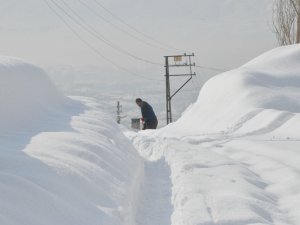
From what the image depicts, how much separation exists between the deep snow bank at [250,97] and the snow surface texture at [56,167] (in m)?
4.17

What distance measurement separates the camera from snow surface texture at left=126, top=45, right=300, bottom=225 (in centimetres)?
452

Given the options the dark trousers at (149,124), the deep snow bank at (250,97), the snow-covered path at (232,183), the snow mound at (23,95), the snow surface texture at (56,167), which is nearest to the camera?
the snow surface texture at (56,167)

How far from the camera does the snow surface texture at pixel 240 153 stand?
452 centimetres

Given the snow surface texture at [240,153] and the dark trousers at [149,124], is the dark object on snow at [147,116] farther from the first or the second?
the snow surface texture at [240,153]

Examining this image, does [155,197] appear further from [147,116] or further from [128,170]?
[147,116]

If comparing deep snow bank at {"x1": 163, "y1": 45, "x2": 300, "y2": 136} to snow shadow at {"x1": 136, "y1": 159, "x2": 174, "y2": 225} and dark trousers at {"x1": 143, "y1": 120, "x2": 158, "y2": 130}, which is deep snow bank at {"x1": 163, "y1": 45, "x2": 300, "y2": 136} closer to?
dark trousers at {"x1": 143, "y1": 120, "x2": 158, "y2": 130}

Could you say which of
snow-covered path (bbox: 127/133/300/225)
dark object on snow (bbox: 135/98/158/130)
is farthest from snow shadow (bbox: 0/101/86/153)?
dark object on snow (bbox: 135/98/158/130)

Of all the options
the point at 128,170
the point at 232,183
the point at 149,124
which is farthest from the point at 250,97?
the point at 128,170

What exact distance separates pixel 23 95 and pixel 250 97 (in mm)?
6092

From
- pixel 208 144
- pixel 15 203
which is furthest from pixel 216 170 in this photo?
pixel 15 203

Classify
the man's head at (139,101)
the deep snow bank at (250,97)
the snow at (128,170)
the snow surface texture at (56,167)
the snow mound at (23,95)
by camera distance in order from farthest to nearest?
the man's head at (139,101), the deep snow bank at (250,97), the snow mound at (23,95), the snow at (128,170), the snow surface texture at (56,167)

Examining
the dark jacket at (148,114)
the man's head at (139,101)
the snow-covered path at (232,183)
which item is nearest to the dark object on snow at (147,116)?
the dark jacket at (148,114)

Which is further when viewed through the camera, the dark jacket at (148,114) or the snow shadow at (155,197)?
the dark jacket at (148,114)

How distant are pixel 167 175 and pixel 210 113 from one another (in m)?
6.62
